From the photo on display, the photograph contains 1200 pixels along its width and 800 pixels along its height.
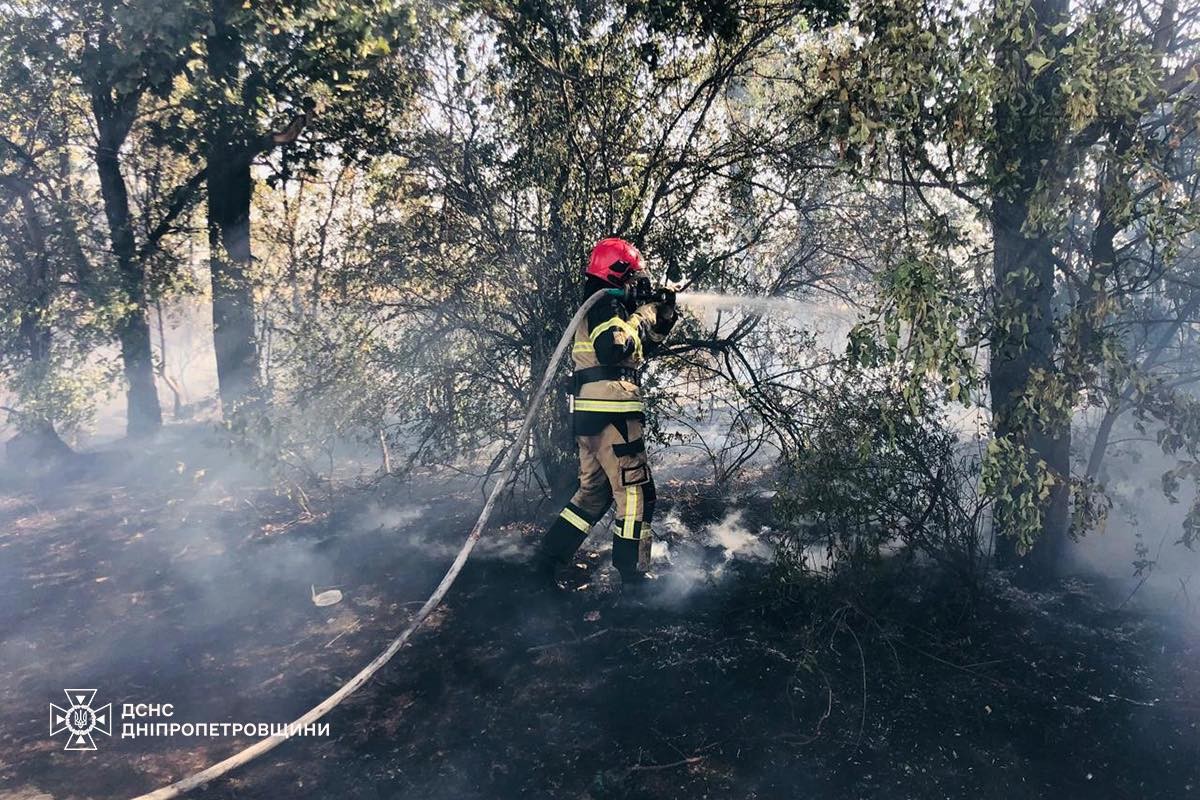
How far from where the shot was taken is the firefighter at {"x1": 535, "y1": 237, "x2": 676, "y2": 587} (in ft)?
15.3

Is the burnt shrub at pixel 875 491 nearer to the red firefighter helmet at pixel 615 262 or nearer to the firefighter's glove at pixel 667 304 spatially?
the firefighter's glove at pixel 667 304

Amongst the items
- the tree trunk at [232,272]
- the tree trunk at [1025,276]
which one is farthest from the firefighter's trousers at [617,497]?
the tree trunk at [232,272]

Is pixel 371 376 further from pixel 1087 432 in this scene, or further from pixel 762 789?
pixel 1087 432

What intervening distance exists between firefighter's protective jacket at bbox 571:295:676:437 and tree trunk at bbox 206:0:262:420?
3488 millimetres

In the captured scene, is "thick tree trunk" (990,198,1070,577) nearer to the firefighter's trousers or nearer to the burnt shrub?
the burnt shrub

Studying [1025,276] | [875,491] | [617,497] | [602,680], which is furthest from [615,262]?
[602,680]

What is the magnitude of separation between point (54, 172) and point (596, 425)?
9656mm

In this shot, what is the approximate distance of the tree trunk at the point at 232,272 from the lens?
633 cm

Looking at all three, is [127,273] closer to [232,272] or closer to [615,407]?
[232,272]

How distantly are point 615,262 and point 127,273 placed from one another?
6.00 m

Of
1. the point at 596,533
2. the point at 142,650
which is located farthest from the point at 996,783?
the point at 142,650
